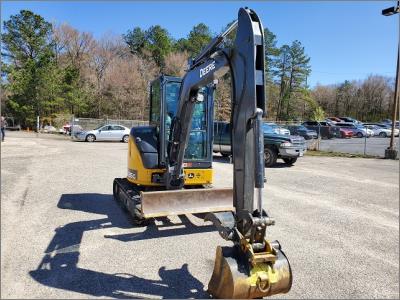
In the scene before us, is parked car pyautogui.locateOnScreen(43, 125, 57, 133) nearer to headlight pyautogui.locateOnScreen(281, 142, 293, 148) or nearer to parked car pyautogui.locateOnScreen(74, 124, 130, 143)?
parked car pyautogui.locateOnScreen(74, 124, 130, 143)

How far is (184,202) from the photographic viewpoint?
6.42 m

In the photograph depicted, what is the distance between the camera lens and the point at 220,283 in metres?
3.69

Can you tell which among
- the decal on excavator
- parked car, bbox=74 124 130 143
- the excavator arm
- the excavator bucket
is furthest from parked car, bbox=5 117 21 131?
the excavator bucket

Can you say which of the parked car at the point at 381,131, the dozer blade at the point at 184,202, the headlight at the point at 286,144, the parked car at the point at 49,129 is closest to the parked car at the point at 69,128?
the parked car at the point at 49,129

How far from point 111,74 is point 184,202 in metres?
47.6

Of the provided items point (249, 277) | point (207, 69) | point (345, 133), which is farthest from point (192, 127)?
point (345, 133)

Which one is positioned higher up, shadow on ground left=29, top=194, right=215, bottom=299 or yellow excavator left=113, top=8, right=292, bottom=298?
yellow excavator left=113, top=8, right=292, bottom=298

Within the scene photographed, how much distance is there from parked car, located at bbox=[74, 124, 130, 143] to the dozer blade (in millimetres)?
23546

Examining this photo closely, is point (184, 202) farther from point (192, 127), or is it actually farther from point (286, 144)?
point (286, 144)

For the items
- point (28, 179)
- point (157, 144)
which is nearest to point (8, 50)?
point (28, 179)

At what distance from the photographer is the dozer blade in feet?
19.8

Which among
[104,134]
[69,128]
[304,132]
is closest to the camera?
[104,134]

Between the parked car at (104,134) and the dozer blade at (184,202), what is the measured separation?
23.5 meters

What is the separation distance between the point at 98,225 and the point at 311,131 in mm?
29218
